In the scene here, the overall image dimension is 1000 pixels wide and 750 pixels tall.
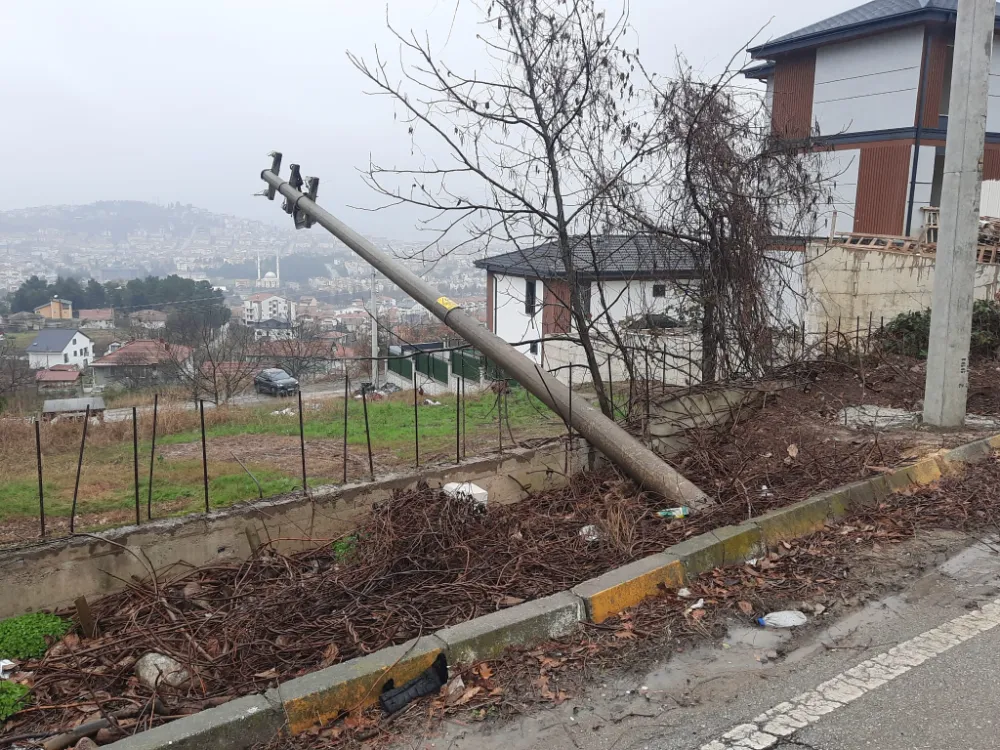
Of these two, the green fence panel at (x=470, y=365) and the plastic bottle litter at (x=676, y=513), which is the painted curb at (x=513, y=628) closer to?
the plastic bottle litter at (x=676, y=513)

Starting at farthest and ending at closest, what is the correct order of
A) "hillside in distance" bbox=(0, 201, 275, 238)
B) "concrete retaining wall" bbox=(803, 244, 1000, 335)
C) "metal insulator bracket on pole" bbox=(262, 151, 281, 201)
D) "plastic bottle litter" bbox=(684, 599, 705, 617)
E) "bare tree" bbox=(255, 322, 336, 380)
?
"hillside in distance" bbox=(0, 201, 275, 238) → "bare tree" bbox=(255, 322, 336, 380) → "concrete retaining wall" bbox=(803, 244, 1000, 335) → "metal insulator bracket on pole" bbox=(262, 151, 281, 201) → "plastic bottle litter" bbox=(684, 599, 705, 617)

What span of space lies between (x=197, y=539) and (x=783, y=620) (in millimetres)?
3658

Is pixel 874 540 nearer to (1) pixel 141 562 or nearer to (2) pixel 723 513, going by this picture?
(2) pixel 723 513

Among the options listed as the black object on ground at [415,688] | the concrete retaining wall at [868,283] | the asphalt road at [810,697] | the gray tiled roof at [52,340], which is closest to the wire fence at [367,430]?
the black object on ground at [415,688]

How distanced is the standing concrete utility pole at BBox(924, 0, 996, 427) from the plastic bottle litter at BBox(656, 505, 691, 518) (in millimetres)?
3723

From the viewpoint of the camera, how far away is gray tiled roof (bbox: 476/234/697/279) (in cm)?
721

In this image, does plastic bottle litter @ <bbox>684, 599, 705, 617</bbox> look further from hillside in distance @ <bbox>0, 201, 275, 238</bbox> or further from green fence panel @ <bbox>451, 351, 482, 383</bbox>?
hillside in distance @ <bbox>0, 201, 275, 238</bbox>

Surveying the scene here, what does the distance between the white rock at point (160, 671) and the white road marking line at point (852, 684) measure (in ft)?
8.45

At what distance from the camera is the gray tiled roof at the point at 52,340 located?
106ft

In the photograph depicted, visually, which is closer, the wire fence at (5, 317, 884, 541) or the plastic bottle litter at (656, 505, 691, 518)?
the plastic bottle litter at (656, 505, 691, 518)

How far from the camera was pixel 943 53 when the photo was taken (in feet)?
64.0

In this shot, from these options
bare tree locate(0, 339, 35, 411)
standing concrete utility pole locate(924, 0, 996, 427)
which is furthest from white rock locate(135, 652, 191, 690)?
bare tree locate(0, 339, 35, 411)

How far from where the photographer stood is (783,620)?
13.1 feet

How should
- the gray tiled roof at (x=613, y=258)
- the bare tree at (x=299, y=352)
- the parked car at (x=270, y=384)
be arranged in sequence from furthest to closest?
the bare tree at (x=299, y=352) → the parked car at (x=270, y=384) → the gray tiled roof at (x=613, y=258)
